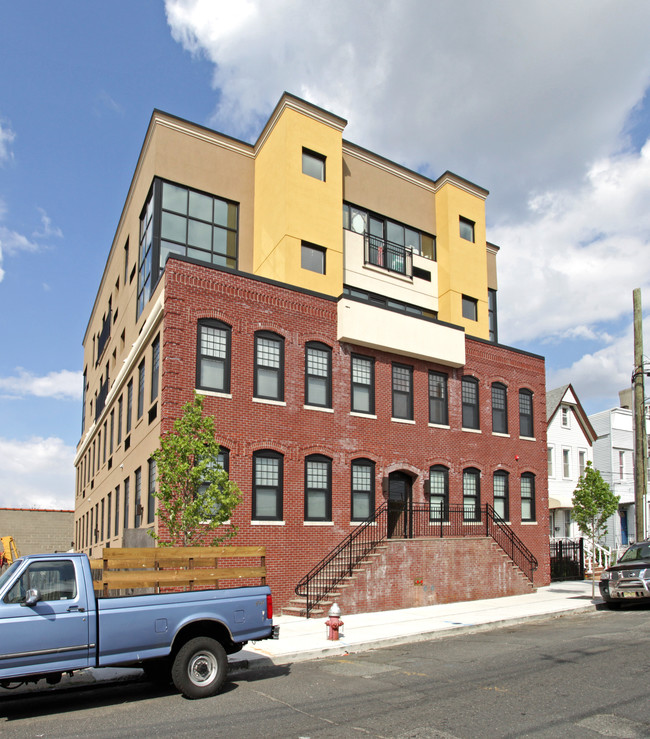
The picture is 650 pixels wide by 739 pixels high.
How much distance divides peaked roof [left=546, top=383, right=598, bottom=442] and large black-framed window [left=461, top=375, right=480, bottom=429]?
51.4 ft

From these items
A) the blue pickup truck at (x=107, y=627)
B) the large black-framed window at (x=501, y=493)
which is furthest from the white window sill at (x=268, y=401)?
the large black-framed window at (x=501, y=493)

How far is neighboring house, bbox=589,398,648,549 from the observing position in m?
41.6

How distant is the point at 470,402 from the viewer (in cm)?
2402

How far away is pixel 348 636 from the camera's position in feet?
45.8

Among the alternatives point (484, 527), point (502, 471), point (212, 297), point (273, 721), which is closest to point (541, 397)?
point (502, 471)

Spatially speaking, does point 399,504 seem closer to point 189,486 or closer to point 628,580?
point 628,580

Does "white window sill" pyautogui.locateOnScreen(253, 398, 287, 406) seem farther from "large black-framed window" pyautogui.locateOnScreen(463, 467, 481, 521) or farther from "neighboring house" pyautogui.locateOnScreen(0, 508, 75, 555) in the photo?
"neighboring house" pyautogui.locateOnScreen(0, 508, 75, 555)

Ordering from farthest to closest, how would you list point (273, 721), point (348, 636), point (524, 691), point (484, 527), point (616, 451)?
point (616, 451) → point (484, 527) → point (348, 636) → point (524, 691) → point (273, 721)

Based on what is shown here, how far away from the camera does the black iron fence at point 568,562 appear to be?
87.5 ft

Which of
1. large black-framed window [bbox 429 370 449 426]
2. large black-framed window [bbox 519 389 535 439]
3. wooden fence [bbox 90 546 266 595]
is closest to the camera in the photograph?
wooden fence [bbox 90 546 266 595]

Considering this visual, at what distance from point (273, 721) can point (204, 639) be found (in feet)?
5.77

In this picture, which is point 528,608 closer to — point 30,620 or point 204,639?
point 204,639

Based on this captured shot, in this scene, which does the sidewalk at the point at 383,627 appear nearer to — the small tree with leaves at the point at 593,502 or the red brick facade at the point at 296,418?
the small tree with leaves at the point at 593,502

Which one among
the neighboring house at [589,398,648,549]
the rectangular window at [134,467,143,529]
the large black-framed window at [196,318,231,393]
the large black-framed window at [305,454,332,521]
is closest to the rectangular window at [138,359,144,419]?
the rectangular window at [134,467,143,529]
